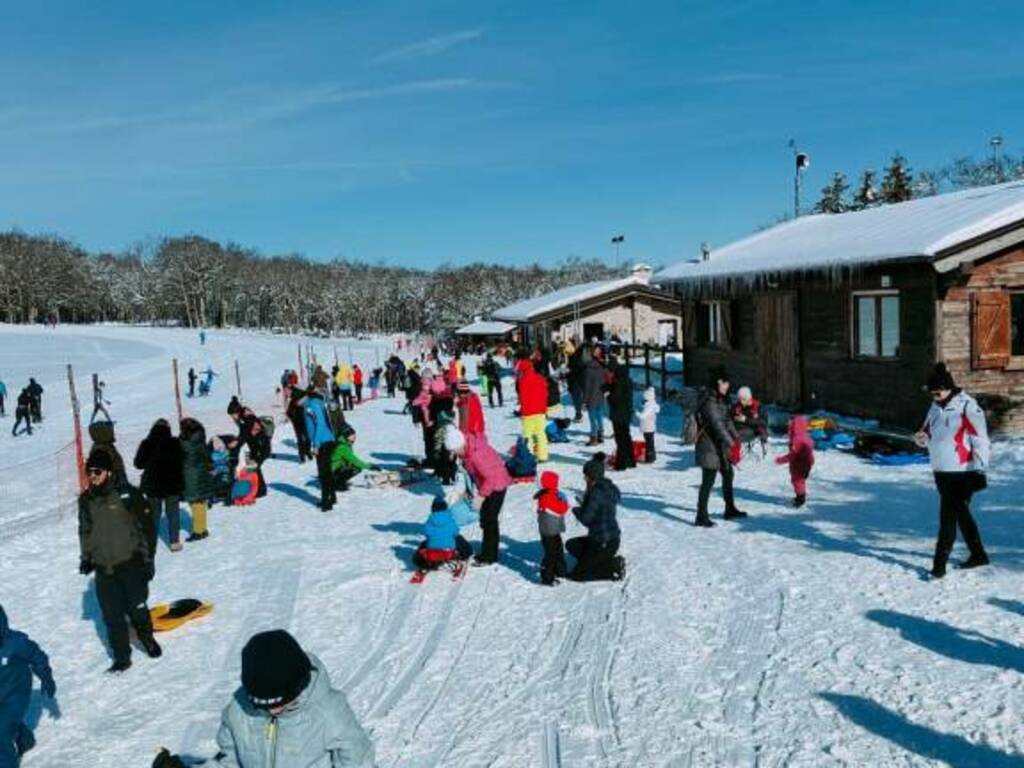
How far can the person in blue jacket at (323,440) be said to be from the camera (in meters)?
12.1

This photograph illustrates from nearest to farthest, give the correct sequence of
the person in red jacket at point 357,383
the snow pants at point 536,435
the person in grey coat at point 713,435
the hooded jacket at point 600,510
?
the hooded jacket at point 600,510
the person in grey coat at point 713,435
the snow pants at point 536,435
the person in red jacket at point 357,383

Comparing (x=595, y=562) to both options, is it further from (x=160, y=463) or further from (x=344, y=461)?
(x=344, y=461)

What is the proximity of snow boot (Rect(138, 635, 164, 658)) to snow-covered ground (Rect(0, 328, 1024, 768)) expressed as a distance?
0.09 meters

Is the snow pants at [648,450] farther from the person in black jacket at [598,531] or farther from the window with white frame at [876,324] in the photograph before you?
the person in black jacket at [598,531]

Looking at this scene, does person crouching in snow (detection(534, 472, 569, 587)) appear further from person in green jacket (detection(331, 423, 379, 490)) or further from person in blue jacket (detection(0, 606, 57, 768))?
person in green jacket (detection(331, 423, 379, 490))

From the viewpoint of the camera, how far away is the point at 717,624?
6.90 meters

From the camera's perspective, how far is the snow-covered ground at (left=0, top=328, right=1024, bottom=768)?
16.9 feet

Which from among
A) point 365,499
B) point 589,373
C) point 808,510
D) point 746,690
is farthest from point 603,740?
point 589,373

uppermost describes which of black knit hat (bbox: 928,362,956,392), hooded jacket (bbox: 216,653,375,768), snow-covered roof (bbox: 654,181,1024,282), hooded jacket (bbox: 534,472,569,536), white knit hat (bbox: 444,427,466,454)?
snow-covered roof (bbox: 654,181,1024,282)

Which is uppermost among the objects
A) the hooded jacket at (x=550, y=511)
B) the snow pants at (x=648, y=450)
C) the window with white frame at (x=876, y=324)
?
the window with white frame at (x=876, y=324)

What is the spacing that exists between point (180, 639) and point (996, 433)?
12.2 metres

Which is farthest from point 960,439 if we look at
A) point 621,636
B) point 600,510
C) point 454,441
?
point 454,441

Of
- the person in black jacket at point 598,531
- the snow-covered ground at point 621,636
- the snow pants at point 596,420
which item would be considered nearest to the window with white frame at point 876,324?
the snow-covered ground at point 621,636

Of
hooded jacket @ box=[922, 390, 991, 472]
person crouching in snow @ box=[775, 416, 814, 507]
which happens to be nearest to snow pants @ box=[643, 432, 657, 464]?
person crouching in snow @ box=[775, 416, 814, 507]
